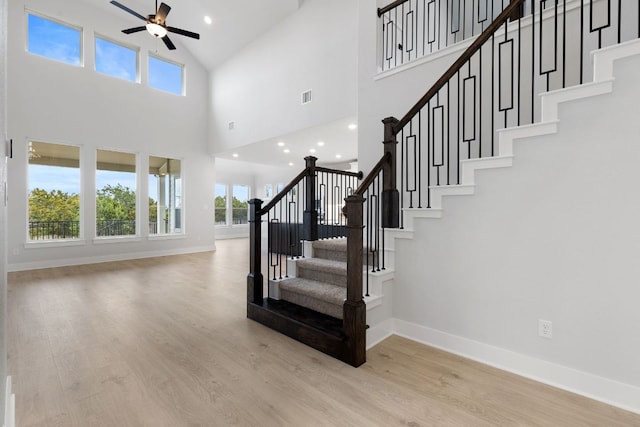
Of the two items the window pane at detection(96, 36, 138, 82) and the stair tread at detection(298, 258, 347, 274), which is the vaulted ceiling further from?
the stair tread at detection(298, 258, 347, 274)

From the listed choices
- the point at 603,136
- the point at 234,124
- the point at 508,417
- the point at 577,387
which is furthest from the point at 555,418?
the point at 234,124

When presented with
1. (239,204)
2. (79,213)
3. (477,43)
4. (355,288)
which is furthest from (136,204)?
(477,43)

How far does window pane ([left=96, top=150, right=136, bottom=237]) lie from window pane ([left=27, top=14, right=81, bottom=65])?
208cm

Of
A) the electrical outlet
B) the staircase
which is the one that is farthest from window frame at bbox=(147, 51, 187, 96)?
the electrical outlet

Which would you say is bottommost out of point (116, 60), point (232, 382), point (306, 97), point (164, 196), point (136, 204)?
point (232, 382)

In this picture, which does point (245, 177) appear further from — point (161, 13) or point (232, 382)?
point (232, 382)

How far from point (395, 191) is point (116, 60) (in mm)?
7805

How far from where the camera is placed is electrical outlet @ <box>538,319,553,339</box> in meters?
2.04

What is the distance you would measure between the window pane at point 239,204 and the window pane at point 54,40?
692cm

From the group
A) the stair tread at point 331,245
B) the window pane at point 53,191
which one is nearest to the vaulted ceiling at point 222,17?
the window pane at point 53,191

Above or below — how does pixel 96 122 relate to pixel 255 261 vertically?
above

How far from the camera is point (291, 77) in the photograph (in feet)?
20.4

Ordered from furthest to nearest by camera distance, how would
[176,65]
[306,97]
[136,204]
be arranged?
1. [176,65]
2. [136,204]
3. [306,97]

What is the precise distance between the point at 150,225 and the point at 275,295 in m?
5.76
